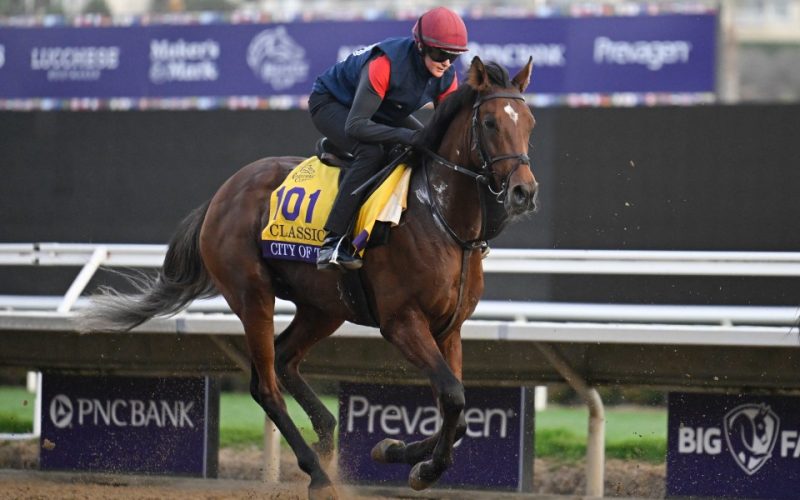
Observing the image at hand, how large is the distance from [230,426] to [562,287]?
9.54ft

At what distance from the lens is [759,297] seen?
6.02m

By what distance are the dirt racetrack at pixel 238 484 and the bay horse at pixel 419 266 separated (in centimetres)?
71

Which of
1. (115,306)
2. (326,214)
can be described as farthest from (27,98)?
(326,214)

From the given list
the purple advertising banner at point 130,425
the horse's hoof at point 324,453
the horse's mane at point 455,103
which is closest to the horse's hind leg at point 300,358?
the horse's hoof at point 324,453

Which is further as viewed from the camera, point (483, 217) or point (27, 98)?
point (27, 98)

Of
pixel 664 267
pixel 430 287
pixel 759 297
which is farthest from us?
pixel 759 297

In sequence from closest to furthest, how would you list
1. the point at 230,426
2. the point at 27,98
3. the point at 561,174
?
the point at 561,174
the point at 230,426
the point at 27,98

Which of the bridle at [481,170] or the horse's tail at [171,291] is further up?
the bridle at [481,170]

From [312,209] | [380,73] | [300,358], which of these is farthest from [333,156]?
[300,358]

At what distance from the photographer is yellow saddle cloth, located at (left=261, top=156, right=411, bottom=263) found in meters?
4.60

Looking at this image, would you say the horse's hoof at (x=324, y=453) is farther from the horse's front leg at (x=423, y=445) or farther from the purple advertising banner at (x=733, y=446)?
the purple advertising banner at (x=733, y=446)

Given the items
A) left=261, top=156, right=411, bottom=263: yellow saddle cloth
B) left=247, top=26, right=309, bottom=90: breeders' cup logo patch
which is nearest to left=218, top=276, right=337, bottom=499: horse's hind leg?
left=261, top=156, right=411, bottom=263: yellow saddle cloth

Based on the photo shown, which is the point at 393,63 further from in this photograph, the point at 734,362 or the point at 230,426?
the point at 230,426

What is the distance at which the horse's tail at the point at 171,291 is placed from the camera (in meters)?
5.64
